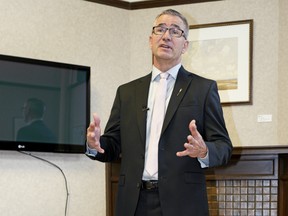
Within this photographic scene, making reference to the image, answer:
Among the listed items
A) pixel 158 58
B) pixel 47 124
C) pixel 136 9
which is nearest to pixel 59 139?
pixel 47 124

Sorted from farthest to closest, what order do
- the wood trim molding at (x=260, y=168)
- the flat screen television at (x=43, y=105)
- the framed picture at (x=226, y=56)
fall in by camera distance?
the framed picture at (x=226, y=56) < the flat screen television at (x=43, y=105) < the wood trim molding at (x=260, y=168)

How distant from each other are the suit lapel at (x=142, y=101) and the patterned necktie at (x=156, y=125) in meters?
0.03

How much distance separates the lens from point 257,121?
4.08 metres

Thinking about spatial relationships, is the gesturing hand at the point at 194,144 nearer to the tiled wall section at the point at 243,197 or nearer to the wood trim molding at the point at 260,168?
the wood trim molding at the point at 260,168

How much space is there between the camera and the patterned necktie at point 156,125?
1.78 meters

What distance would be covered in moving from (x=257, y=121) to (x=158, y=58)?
2.34 metres

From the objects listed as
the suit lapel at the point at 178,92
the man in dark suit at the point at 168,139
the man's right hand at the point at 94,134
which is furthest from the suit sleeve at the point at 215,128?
the man's right hand at the point at 94,134

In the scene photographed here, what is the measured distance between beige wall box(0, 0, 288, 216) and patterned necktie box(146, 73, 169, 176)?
2020 millimetres

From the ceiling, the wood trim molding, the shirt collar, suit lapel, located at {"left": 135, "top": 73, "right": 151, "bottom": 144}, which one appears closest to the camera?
suit lapel, located at {"left": 135, "top": 73, "right": 151, "bottom": 144}

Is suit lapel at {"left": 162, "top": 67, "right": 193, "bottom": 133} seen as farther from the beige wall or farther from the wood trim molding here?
the beige wall

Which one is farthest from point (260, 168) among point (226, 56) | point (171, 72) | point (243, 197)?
point (171, 72)

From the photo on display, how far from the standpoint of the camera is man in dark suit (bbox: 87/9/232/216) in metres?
1.73

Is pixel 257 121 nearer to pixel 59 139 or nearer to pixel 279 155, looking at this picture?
pixel 279 155

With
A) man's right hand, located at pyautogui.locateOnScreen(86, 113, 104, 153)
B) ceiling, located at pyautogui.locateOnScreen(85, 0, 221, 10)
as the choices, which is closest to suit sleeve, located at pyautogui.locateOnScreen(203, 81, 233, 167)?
man's right hand, located at pyautogui.locateOnScreen(86, 113, 104, 153)
